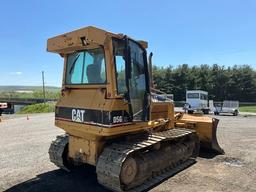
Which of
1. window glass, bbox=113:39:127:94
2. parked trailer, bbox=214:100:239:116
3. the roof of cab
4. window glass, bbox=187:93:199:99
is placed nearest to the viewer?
the roof of cab

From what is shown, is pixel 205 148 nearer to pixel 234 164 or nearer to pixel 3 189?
pixel 234 164

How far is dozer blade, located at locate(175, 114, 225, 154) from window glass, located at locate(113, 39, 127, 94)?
4193 mm

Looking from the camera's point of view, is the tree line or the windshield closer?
the windshield

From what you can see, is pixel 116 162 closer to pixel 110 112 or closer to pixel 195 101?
pixel 110 112

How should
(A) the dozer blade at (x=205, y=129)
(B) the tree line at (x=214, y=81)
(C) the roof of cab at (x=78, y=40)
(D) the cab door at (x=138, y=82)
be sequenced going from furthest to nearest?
(B) the tree line at (x=214, y=81), (A) the dozer blade at (x=205, y=129), (D) the cab door at (x=138, y=82), (C) the roof of cab at (x=78, y=40)

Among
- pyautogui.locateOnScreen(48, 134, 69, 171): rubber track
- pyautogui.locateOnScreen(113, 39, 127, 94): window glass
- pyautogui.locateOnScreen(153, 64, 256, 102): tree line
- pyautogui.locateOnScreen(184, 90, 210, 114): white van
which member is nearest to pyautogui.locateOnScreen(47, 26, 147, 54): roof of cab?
pyautogui.locateOnScreen(113, 39, 127, 94): window glass

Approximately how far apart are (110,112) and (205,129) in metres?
4.82

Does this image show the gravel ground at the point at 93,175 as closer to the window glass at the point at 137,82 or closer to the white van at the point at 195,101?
the window glass at the point at 137,82

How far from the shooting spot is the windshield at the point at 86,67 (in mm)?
6547

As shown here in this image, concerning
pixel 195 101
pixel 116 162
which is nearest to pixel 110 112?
pixel 116 162

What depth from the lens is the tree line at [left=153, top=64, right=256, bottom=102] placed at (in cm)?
6412

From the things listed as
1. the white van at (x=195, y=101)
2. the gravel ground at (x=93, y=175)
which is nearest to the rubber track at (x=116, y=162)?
the gravel ground at (x=93, y=175)

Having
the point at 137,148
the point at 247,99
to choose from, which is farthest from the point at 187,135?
the point at 247,99

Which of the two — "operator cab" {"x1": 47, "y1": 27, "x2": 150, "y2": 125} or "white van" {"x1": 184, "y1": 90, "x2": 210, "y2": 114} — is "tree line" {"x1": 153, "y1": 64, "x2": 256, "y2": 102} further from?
"operator cab" {"x1": 47, "y1": 27, "x2": 150, "y2": 125}
